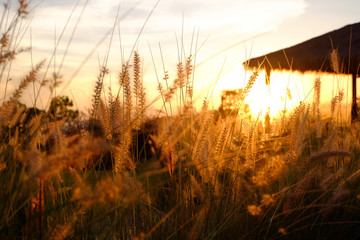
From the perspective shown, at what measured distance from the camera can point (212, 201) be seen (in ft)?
5.24

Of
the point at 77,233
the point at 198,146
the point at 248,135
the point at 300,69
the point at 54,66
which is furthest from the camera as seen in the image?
the point at 300,69

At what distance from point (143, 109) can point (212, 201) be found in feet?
1.49

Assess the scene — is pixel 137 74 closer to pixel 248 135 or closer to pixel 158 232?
pixel 248 135

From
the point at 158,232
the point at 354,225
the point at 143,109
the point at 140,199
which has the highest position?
the point at 143,109

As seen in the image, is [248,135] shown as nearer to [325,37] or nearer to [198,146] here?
[198,146]

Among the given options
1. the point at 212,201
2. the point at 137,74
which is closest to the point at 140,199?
the point at 212,201

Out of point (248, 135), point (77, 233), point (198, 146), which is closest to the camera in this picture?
point (77, 233)

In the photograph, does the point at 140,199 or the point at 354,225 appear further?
the point at 354,225

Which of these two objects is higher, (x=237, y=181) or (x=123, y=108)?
(x=123, y=108)

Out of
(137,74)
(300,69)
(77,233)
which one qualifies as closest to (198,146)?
(137,74)

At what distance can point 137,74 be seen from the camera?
148 centimetres

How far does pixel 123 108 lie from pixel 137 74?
133 millimetres

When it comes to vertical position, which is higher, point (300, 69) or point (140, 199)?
point (300, 69)

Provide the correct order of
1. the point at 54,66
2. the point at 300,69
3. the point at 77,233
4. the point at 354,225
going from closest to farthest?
the point at 77,233 < the point at 54,66 < the point at 354,225 < the point at 300,69
